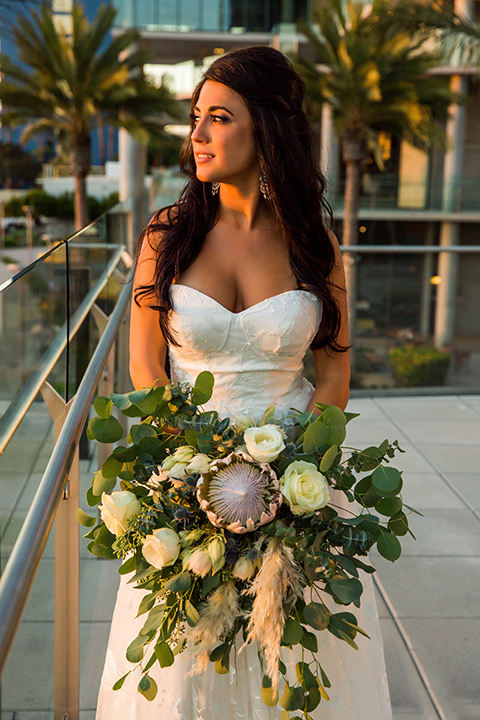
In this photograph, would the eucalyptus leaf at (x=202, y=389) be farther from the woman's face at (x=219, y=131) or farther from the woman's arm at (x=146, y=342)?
the woman's face at (x=219, y=131)

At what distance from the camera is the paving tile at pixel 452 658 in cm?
217

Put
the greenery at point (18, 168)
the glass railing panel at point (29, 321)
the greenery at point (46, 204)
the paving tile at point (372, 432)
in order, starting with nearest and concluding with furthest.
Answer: the glass railing panel at point (29, 321) < the paving tile at point (372, 432) < the greenery at point (46, 204) < the greenery at point (18, 168)

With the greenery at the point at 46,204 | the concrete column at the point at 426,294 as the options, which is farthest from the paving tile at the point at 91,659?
the greenery at the point at 46,204

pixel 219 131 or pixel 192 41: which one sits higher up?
pixel 192 41

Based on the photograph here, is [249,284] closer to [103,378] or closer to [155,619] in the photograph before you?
[155,619]

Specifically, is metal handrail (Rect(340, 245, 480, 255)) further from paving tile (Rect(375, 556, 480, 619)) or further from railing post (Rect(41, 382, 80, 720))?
railing post (Rect(41, 382, 80, 720))

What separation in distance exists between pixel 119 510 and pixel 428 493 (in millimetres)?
2512

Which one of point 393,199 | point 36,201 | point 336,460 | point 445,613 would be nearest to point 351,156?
point 393,199

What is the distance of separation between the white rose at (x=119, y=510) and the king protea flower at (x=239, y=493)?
13 cm

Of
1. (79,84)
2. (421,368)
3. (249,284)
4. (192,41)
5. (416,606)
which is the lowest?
(416,606)

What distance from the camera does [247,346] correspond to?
6.51 ft

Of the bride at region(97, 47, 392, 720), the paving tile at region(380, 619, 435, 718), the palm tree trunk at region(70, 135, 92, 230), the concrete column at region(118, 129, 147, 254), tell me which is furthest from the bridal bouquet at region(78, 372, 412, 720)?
the concrete column at region(118, 129, 147, 254)

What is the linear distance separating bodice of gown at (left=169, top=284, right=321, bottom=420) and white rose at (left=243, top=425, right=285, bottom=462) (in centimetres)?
49

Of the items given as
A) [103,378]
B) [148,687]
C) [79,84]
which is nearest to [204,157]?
[148,687]
